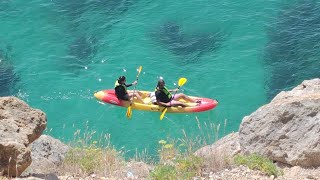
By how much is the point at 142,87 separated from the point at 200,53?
2409 millimetres

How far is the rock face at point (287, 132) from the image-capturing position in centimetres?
957

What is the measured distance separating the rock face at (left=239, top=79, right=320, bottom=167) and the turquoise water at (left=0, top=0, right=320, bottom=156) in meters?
5.55

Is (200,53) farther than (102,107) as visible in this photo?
Yes

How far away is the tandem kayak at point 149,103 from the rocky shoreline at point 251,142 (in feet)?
14.8

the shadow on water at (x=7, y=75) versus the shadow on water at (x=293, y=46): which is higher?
the shadow on water at (x=293, y=46)

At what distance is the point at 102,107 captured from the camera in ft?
57.3

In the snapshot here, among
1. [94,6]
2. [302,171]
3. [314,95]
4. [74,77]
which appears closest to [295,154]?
[302,171]

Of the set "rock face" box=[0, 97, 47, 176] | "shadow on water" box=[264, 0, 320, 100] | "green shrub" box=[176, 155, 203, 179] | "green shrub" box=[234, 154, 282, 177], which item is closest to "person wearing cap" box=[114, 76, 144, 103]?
"shadow on water" box=[264, 0, 320, 100]

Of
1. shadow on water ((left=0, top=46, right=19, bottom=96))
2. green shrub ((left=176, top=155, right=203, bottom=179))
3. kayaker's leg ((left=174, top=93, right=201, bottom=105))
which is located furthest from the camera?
shadow on water ((left=0, top=46, right=19, bottom=96))

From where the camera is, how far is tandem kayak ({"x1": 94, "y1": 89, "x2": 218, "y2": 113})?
1616 centimetres

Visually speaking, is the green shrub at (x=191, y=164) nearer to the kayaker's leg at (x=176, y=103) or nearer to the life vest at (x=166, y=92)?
the life vest at (x=166, y=92)

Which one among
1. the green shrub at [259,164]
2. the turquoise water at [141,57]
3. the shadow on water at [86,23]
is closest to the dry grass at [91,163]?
the green shrub at [259,164]

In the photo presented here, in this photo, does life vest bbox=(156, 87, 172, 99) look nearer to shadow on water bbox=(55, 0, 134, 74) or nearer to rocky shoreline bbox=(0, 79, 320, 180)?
shadow on water bbox=(55, 0, 134, 74)

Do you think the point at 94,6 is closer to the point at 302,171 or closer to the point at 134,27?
the point at 134,27
